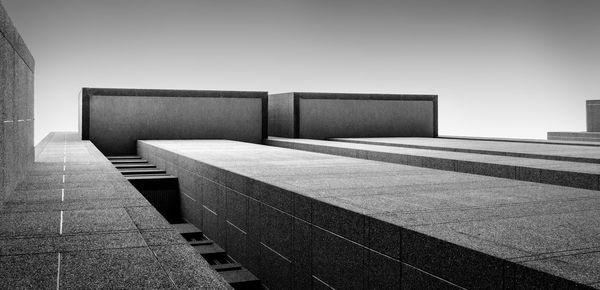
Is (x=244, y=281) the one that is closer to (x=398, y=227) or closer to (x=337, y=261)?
(x=337, y=261)

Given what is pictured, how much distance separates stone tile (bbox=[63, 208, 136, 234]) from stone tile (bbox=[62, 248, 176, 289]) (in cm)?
78

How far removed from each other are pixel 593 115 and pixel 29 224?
80.6ft

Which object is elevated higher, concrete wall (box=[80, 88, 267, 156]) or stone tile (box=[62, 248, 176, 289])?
concrete wall (box=[80, 88, 267, 156])

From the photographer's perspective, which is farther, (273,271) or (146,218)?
(273,271)

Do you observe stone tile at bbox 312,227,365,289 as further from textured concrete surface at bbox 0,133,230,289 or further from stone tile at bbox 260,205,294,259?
textured concrete surface at bbox 0,133,230,289

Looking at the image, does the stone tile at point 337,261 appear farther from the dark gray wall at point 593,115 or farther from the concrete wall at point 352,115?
the dark gray wall at point 593,115

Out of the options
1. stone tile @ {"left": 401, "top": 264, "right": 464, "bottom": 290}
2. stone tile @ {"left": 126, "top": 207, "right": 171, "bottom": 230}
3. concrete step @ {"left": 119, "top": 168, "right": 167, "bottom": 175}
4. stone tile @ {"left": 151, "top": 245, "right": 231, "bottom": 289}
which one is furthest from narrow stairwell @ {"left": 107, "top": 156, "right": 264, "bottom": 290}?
stone tile @ {"left": 151, "top": 245, "right": 231, "bottom": 289}

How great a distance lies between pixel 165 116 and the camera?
60.8 feet

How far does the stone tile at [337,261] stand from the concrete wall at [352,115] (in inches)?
569

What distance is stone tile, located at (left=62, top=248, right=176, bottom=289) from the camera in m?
3.40

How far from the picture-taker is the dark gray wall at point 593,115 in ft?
81.6

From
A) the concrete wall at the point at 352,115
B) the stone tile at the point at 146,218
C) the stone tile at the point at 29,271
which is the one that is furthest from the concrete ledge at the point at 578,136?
the stone tile at the point at 29,271

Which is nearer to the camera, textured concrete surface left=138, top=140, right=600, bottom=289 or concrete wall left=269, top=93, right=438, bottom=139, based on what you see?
textured concrete surface left=138, top=140, right=600, bottom=289

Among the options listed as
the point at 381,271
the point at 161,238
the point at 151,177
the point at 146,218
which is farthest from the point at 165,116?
the point at 381,271
